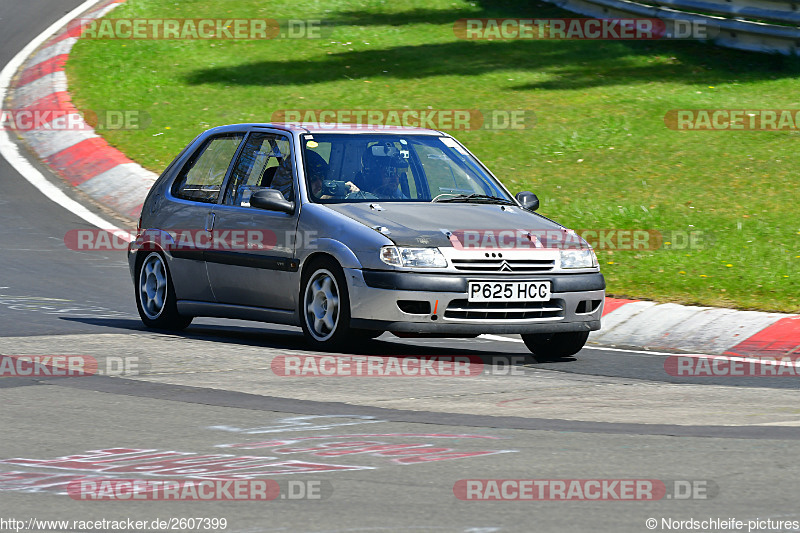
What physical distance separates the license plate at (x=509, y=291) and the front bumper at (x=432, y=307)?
3cm

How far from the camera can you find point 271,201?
33.1ft

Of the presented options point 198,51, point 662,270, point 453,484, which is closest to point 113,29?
point 198,51

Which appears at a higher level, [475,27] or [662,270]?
[475,27]

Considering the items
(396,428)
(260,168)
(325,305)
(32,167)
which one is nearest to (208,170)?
(260,168)

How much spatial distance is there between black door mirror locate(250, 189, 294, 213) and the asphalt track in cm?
103

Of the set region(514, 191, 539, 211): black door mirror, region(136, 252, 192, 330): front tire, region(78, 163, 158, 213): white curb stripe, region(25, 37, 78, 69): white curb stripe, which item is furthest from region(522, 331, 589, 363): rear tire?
region(25, 37, 78, 69): white curb stripe

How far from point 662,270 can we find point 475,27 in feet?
49.1

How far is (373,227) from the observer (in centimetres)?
958

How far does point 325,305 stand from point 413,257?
844 mm

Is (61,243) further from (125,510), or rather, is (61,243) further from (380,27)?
(380,27)

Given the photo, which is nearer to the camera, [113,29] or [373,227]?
[373,227]

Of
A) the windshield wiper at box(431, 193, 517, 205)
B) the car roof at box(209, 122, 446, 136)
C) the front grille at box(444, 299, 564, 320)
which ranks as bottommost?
the front grille at box(444, 299, 564, 320)

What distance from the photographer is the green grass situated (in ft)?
45.2

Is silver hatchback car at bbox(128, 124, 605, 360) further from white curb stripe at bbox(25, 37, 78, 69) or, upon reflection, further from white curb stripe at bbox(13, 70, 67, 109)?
white curb stripe at bbox(25, 37, 78, 69)
